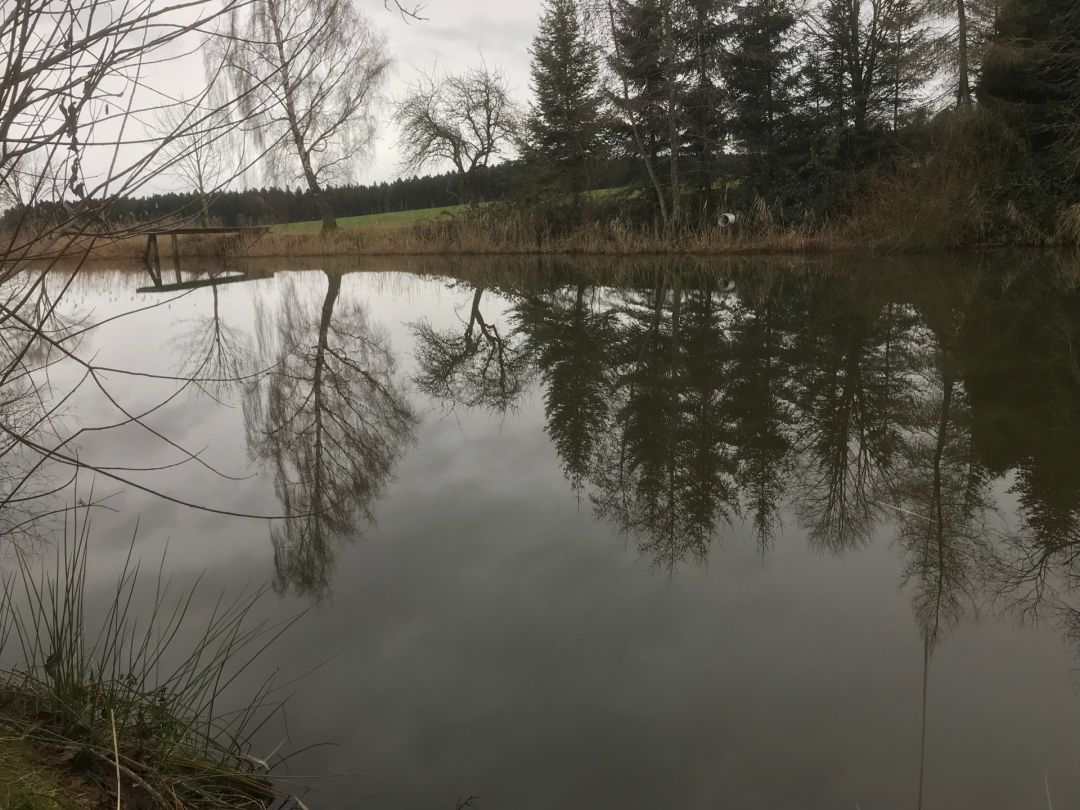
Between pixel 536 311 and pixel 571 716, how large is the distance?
7.42 meters

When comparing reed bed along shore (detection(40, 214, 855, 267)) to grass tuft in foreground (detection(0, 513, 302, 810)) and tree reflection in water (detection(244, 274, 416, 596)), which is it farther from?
grass tuft in foreground (detection(0, 513, 302, 810))

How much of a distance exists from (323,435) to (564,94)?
19012 millimetres

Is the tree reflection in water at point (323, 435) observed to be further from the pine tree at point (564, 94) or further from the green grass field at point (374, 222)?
the green grass field at point (374, 222)

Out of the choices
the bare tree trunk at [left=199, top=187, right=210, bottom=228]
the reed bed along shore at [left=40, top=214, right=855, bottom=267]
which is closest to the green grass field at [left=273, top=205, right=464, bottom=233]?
the reed bed along shore at [left=40, top=214, right=855, bottom=267]

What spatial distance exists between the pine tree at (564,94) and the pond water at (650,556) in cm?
1584

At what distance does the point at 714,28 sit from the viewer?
59.3 feet

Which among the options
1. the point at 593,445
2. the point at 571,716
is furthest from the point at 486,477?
the point at 571,716

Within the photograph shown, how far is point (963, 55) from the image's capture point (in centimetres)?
1528

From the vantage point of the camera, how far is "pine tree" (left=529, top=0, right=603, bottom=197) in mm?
21078

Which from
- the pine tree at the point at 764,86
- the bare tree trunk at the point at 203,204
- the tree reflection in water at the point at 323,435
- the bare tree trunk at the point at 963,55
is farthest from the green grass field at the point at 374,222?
the bare tree trunk at the point at 203,204

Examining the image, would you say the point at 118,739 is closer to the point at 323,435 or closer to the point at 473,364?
the point at 323,435

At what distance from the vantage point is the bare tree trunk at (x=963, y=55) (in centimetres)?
1521

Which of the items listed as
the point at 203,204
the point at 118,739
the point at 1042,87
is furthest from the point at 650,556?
the point at 1042,87

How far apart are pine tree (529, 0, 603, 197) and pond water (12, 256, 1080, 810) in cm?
1584
